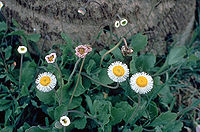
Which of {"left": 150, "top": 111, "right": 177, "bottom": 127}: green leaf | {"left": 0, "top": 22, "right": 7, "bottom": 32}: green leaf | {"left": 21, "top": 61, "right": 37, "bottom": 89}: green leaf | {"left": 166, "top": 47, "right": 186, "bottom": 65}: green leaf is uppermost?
{"left": 0, "top": 22, "right": 7, "bottom": 32}: green leaf

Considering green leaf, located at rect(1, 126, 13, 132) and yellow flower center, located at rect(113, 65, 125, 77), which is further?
green leaf, located at rect(1, 126, 13, 132)

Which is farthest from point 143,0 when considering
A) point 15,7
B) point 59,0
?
point 15,7

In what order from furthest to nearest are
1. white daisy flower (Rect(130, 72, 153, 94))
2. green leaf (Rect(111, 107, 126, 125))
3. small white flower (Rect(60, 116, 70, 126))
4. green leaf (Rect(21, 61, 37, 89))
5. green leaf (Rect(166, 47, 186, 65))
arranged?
green leaf (Rect(166, 47, 186, 65))
green leaf (Rect(21, 61, 37, 89))
green leaf (Rect(111, 107, 126, 125))
white daisy flower (Rect(130, 72, 153, 94))
small white flower (Rect(60, 116, 70, 126))

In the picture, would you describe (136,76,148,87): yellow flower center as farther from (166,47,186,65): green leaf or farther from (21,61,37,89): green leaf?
(21,61,37,89): green leaf

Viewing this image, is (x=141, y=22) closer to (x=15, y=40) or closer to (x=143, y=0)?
(x=143, y=0)

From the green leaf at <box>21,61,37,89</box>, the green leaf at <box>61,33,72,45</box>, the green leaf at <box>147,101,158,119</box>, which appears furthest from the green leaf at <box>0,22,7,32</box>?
the green leaf at <box>147,101,158,119</box>

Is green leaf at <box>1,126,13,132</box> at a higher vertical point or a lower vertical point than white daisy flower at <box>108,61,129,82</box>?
lower

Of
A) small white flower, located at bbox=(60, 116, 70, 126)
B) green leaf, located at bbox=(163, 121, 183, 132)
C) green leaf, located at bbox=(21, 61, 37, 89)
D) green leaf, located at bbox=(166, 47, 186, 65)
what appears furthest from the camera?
green leaf, located at bbox=(166, 47, 186, 65)

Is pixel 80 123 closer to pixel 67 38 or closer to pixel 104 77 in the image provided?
pixel 104 77

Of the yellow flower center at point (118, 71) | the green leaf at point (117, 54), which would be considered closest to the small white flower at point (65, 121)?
the yellow flower center at point (118, 71)
